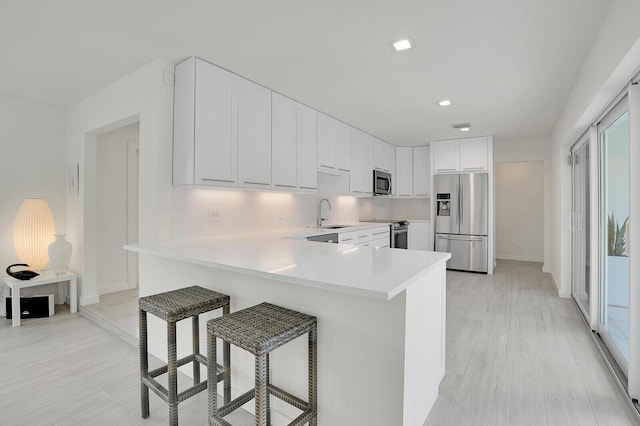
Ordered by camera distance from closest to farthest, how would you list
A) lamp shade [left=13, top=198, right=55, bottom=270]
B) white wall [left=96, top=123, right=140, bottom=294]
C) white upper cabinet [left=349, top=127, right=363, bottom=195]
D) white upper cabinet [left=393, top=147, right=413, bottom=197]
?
lamp shade [left=13, top=198, right=55, bottom=270]
white wall [left=96, top=123, right=140, bottom=294]
white upper cabinet [left=349, top=127, right=363, bottom=195]
white upper cabinet [left=393, top=147, right=413, bottom=197]

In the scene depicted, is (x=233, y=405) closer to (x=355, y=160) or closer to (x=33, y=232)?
(x=33, y=232)

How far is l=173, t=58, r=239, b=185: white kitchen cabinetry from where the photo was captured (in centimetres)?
268

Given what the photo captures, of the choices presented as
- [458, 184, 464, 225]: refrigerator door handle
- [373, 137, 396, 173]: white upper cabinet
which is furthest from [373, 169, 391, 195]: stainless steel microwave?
[458, 184, 464, 225]: refrigerator door handle

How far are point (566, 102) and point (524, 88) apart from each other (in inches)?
32.6

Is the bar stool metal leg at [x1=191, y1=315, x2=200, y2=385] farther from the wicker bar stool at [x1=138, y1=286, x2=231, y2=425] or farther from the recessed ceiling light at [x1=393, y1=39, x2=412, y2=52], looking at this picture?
the recessed ceiling light at [x1=393, y1=39, x2=412, y2=52]

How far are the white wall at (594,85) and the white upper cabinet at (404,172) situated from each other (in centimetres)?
255

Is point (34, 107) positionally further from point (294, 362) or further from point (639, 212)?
point (639, 212)

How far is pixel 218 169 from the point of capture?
2.86m

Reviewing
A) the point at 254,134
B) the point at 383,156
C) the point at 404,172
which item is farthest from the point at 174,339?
the point at 404,172

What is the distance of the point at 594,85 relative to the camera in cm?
239

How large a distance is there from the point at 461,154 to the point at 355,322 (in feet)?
16.8

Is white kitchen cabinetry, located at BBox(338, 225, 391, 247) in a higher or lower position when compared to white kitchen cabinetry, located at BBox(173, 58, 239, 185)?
lower

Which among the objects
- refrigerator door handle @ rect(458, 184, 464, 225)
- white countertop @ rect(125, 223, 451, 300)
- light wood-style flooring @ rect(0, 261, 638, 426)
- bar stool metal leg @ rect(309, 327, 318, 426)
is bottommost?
light wood-style flooring @ rect(0, 261, 638, 426)

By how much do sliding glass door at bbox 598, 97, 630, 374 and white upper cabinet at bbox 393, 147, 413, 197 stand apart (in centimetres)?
376
